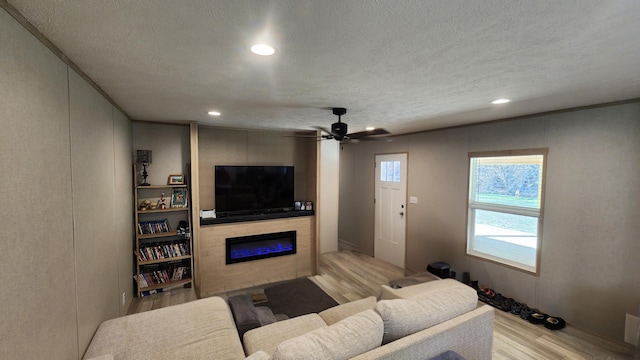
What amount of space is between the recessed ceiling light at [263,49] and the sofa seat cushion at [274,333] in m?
1.91

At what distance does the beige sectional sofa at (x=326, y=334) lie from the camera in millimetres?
1457

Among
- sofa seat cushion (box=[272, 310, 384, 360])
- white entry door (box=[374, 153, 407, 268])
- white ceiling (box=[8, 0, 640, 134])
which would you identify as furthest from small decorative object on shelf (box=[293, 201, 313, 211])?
sofa seat cushion (box=[272, 310, 384, 360])

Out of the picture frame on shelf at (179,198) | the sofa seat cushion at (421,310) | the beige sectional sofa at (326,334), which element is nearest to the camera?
the beige sectional sofa at (326,334)

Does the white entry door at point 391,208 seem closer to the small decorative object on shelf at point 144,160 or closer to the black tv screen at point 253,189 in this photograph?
the black tv screen at point 253,189

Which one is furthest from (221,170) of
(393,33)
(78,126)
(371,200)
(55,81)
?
(393,33)

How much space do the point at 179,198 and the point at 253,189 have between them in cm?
108

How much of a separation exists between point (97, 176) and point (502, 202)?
14.8 feet

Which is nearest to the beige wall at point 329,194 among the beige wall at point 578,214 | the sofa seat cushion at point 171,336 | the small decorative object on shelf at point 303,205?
the small decorative object on shelf at point 303,205

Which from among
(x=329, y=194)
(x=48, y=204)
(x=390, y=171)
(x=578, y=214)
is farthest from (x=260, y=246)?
(x=578, y=214)

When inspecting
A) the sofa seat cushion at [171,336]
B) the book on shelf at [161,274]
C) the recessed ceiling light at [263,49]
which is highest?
the recessed ceiling light at [263,49]

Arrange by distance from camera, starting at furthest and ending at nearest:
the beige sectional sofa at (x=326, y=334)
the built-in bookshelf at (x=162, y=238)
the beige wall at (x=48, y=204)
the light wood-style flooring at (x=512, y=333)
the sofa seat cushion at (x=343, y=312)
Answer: the built-in bookshelf at (x=162, y=238)
the light wood-style flooring at (x=512, y=333)
the sofa seat cushion at (x=343, y=312)
the beige sectional sofa at (x=326, y=334)
the beige wall at (x=48, y=204)

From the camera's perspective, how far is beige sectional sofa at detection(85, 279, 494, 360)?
146cm

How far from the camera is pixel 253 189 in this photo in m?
4.34

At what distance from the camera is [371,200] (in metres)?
5.67
